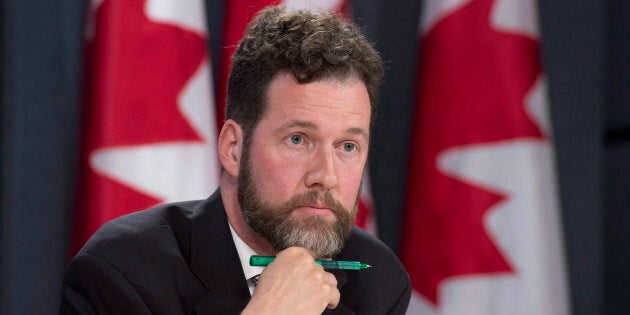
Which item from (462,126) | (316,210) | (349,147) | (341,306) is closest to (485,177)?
(462,126)

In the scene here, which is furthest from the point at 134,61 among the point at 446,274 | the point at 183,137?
the point at 446,274

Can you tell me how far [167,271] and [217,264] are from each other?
0.12m

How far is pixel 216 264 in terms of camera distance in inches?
84.6

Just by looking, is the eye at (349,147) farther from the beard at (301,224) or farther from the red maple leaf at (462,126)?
the red maple leaf at (462,126)

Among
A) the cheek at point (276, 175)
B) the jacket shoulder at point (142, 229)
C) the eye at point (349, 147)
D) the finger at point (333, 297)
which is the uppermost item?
the eye at point (349, 147)

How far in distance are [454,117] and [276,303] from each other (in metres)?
1.48

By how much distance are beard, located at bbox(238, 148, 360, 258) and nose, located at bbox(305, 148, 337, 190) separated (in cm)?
2

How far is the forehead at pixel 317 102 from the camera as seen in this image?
2.04 m

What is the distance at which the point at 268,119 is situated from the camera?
2.08 meters

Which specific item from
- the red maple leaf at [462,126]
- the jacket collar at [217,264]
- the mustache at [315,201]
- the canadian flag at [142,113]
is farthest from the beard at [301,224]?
the red maple leaf at [462,126]

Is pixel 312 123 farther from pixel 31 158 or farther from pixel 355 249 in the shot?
pixel 31 158

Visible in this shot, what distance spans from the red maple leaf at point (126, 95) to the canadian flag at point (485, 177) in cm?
85

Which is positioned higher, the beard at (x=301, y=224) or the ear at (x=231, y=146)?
the ear at (x=231, y=146)

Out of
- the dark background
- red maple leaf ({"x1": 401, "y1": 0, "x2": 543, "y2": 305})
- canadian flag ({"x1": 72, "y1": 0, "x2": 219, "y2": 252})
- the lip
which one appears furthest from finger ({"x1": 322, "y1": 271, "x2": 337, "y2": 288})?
the dark background
